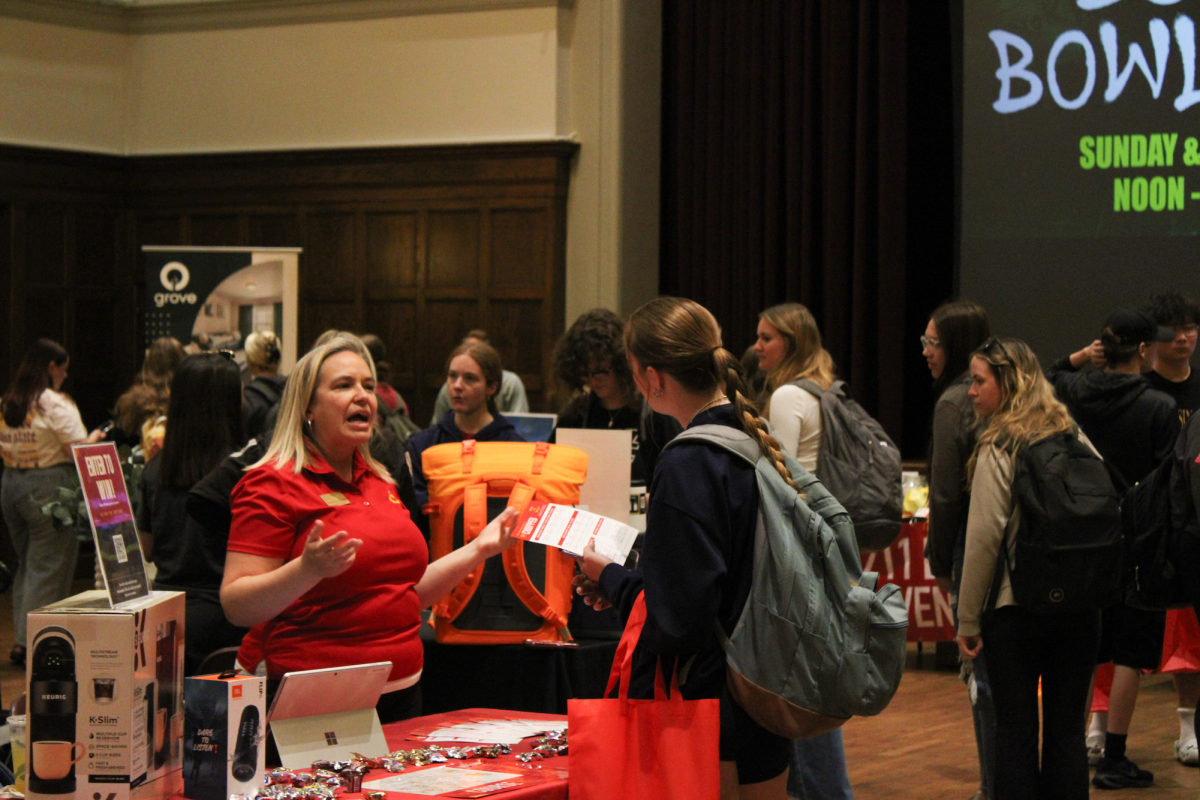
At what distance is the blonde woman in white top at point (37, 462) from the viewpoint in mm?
6668

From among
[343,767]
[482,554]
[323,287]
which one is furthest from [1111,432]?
[323,287]

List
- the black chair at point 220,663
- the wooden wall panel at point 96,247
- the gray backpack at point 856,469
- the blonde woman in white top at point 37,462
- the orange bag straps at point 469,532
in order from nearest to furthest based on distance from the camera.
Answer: the black chair at point 220,663 → the orange bag straps at point 469,532 → the gray backpack at point 856,469 → the blonde woman in white top at point 37,462 → the wooden wall panel at point 96,247

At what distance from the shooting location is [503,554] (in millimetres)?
3406

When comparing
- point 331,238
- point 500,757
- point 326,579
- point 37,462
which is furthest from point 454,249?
point 500,757

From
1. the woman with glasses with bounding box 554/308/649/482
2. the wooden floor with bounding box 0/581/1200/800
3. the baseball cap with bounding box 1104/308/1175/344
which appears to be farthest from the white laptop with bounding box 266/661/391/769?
the baseball cap with bounding box 1104/308/1175/344

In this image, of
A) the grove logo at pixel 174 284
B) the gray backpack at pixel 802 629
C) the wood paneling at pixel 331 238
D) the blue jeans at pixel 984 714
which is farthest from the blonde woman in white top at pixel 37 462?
the gray backpack at pixel 802 629

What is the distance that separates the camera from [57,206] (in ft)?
31.6

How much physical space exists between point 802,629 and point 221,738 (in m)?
0.97

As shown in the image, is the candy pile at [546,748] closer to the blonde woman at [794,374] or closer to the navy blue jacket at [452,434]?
the navy blue jacket at [452,434]

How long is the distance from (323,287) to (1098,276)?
212 inches

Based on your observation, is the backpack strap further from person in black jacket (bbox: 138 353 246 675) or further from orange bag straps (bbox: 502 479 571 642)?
person in black jacket (bbox: 138 353 246 675)

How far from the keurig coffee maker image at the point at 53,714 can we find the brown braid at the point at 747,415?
1.15 meters

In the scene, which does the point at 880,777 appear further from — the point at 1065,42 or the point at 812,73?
the point at 812,73

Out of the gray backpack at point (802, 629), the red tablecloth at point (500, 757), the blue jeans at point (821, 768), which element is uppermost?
the gray backpack at point (802, 629)
